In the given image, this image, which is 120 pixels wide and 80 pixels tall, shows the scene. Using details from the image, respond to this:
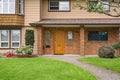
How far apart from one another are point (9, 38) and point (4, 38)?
1.57 ft

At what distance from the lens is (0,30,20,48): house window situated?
102 feet

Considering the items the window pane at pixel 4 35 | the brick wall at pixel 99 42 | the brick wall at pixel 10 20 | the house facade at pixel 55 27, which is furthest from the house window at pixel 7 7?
the brick wall at pixel 99 42

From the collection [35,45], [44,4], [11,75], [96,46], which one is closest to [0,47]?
[35,45]

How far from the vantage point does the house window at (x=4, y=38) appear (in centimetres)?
3123

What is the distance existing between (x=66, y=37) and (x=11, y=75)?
16.6 metres

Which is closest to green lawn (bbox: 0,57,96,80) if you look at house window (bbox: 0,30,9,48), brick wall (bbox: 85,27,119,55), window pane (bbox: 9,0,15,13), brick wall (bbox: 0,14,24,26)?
brick wall (bbox: 0,14,24,26)

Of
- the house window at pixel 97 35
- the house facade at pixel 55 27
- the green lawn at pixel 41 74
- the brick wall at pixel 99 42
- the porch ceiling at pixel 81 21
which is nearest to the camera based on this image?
the green lawn at pixel 41 74

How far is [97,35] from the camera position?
105ft

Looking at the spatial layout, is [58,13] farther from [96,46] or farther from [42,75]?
[42,75]

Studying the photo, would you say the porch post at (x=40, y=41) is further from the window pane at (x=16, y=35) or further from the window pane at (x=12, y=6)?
the window pane at (x=12, y=6)

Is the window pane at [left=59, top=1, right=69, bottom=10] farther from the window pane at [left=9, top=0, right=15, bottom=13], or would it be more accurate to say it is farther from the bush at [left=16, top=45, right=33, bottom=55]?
the bush at [left=16, top=45, right=33, bottom=55]

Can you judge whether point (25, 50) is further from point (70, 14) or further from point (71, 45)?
point (70, 14)

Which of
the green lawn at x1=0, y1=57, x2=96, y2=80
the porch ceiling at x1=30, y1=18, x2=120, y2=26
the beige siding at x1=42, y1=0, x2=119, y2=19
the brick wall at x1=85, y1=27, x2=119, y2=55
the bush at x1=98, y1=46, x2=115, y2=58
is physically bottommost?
the green lawn at x1=0, y1=57, x2=96, y2=80

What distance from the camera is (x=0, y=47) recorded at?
31.2 m
